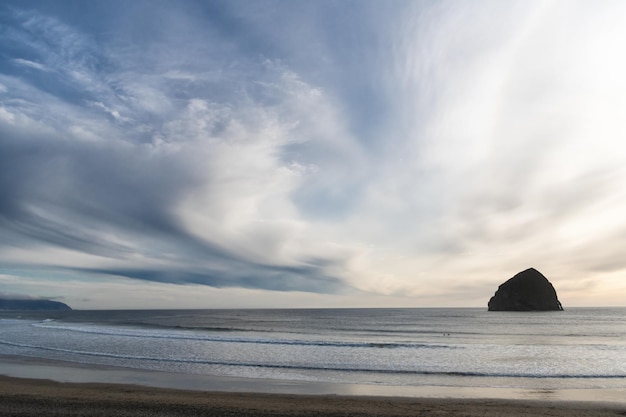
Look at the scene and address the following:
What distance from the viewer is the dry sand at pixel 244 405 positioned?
15.7 meters

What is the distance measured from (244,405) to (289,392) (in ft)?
13.6

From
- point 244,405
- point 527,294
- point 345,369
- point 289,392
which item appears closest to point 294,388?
point 289,392

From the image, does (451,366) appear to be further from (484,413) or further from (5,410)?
(5,410)

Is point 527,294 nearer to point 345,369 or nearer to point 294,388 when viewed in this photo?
point 345,369

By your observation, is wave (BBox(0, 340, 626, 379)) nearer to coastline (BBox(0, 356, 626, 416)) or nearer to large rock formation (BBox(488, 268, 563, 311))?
coastline (BBox(0, 356, 626, 416))

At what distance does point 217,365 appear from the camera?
30859mm

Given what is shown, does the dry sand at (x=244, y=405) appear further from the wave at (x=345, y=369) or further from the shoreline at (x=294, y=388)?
the wave at (x=345, y=369)

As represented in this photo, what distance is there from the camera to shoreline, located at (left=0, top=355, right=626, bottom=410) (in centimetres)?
1977

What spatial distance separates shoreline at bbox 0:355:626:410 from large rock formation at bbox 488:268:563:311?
183m

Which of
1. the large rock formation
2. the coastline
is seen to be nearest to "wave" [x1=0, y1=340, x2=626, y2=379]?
the coastline

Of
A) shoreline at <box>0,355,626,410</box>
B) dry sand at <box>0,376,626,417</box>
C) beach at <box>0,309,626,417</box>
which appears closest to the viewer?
dry sand at <box>0,376,626,417</box>

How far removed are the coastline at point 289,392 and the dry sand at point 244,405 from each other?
0.04m

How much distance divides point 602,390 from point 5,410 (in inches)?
1007

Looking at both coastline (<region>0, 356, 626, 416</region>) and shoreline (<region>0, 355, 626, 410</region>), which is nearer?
coastline (<region>0, 356, 626, 416</region>)
